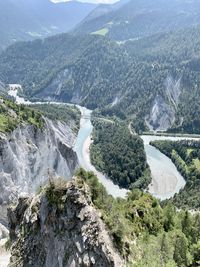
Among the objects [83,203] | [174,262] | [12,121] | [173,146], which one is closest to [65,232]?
[83,203]

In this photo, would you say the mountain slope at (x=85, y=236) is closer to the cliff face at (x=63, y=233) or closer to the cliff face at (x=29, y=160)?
the cliff face at (x=63, y=233)

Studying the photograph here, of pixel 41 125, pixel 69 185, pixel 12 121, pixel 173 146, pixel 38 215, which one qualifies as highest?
pixel 69 185

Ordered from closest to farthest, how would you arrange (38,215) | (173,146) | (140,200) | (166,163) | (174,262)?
(174,262)
(38,215)
(140,200)
(166,163)
(173,146)

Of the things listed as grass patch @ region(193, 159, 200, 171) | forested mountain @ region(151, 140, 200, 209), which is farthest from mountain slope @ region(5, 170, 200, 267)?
grass patch @ region(193, 159, 200, 171)

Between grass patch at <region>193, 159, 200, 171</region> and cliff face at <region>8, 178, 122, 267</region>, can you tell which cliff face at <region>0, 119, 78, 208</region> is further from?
Result: grass patch at <region>193, 159, 200, 171</region>

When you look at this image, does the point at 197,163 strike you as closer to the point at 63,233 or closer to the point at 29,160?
the point at 29,160

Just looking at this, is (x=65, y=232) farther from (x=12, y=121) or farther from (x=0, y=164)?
(x=12, y=121)

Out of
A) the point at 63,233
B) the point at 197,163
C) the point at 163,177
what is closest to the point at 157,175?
the point at 163,177
